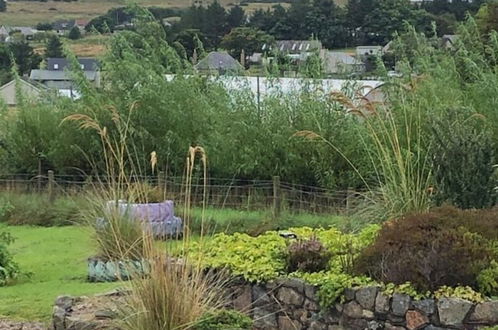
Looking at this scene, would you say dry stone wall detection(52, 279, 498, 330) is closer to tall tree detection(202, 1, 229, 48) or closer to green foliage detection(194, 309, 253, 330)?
green foliage detection(194, 309, 253, 330)

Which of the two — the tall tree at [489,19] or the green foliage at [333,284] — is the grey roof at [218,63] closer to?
the tall tree at [489,19]

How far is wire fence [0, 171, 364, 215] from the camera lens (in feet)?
42.7

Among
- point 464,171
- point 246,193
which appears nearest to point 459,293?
point 464,171

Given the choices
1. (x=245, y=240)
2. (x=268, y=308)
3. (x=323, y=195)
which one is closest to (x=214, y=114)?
(x=323, y=195)

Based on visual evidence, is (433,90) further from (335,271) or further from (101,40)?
(101,40)

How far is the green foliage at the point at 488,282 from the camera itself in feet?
20.1

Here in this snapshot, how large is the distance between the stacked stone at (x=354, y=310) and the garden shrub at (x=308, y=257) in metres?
0.25

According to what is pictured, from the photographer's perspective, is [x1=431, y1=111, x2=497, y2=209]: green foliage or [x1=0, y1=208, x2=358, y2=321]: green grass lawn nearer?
[x1=0, y1=208, x2=358, y2=321]: green grass lawn

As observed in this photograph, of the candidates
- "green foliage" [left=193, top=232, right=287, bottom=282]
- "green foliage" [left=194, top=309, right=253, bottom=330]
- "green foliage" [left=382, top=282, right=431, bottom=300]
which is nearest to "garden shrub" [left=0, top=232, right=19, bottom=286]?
"green foliage" [left=193, top=232, right=287, bottom=282]

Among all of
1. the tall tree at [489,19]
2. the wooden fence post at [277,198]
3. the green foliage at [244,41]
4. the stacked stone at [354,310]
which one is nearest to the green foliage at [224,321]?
the stacked stone at [354,310]

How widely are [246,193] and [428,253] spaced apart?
839 centimetres

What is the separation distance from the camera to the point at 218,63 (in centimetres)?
1872

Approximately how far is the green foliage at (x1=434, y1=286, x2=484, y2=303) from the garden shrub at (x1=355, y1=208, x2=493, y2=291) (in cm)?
9

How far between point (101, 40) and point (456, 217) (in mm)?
13681
